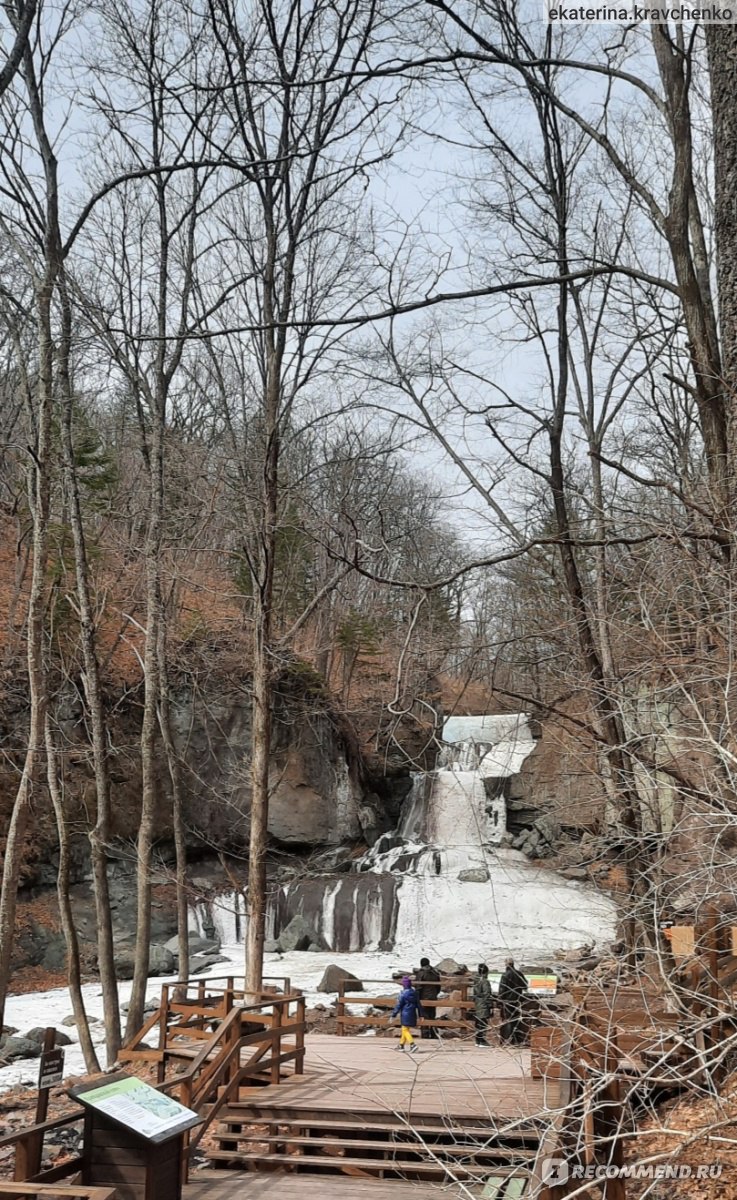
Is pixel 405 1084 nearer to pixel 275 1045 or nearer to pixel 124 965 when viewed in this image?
pixel 275 1045

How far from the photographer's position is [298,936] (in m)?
23.7

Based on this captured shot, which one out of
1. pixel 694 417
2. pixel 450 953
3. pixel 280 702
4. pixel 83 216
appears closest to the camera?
pixel 83 216

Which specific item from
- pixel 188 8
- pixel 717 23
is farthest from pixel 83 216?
pixel 717 23

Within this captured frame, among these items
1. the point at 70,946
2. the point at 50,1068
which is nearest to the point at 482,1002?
the point at 70,946

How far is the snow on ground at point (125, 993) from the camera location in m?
15.4

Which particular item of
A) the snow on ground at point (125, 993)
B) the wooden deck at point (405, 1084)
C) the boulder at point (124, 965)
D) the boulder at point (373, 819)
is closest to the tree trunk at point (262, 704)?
the wooden deck at point (405, 1084)

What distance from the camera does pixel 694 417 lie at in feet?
54.5

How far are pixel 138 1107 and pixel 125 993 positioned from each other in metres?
15.5

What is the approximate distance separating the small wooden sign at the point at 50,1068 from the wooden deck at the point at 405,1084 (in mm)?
1885

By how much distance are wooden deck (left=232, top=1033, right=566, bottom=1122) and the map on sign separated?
5.70ft

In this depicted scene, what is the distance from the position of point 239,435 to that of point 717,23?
59.7 feet

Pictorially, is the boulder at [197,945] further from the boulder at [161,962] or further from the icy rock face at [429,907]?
the icy rock face at [429,907]

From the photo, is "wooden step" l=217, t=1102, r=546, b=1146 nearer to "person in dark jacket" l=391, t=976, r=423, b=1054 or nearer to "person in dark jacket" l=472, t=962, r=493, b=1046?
"person in dark jacket" l=391, t=976, r=423, b=1054

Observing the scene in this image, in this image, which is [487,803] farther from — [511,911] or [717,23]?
[717,23]
